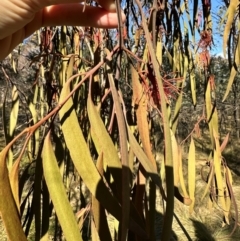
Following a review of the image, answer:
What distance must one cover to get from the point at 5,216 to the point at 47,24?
0.33 meters

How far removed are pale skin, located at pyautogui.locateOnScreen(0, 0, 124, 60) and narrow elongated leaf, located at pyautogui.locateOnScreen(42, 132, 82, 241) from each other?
5.2 inches

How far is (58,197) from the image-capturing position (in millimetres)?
406

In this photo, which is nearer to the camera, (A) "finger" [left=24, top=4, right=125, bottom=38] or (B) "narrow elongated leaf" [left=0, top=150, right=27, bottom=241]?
(B) "narrow elongated leaf" [left=0, top=150, right=27, bottom=241]

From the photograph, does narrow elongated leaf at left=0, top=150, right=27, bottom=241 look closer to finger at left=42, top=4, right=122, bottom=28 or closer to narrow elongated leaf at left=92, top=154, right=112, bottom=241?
narrow elongated leaf at left=92, top=154, right=112, bottom=241

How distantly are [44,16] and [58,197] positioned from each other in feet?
0.95

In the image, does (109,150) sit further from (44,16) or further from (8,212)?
(44,16)

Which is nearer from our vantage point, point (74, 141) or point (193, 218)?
point (74, 141)

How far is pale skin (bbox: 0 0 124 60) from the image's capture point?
16.7 inches

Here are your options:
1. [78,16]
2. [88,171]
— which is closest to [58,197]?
[88,171]

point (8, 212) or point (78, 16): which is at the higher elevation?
point (78, 16)

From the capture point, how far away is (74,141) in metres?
0.42

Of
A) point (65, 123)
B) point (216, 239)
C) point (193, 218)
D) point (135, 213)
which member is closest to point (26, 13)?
point (65, 123)

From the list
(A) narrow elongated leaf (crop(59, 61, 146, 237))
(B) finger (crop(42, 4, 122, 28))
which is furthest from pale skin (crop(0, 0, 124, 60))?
(A) narrow elongated leaf (crop(59, 61, 146, 237))

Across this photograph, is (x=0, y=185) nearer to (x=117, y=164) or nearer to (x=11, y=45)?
(x=117, y=164)
